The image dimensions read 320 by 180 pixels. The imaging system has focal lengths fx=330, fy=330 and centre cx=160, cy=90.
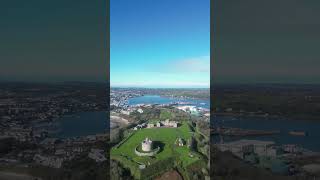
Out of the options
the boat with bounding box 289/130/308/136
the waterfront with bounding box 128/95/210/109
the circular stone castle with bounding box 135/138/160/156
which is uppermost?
the waterfront with bounding box 128/95/210/109

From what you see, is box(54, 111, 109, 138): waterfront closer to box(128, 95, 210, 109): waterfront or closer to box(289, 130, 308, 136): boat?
box(128, 95, 210, 109): waterfront

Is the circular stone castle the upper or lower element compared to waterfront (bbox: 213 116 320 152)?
lower

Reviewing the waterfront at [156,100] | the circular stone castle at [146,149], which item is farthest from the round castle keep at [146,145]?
the waterfront at [156,100]

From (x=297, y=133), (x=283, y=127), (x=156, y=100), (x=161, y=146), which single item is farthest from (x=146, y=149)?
(x=297, y=133)

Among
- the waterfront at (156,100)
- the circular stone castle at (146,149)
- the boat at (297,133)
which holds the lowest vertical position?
the circular stone castle at (146,149)

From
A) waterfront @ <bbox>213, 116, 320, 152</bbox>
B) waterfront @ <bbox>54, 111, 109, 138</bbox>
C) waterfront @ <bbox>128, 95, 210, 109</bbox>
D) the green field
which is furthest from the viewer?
waterfront @ <bbox>128, 95, 210, 109</bbox>

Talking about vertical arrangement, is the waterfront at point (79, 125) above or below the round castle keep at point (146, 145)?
above

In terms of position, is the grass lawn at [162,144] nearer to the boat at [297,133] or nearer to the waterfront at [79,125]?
the waterfront at [79,125]

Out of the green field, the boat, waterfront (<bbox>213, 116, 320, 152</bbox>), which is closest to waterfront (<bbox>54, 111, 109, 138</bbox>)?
the green field
